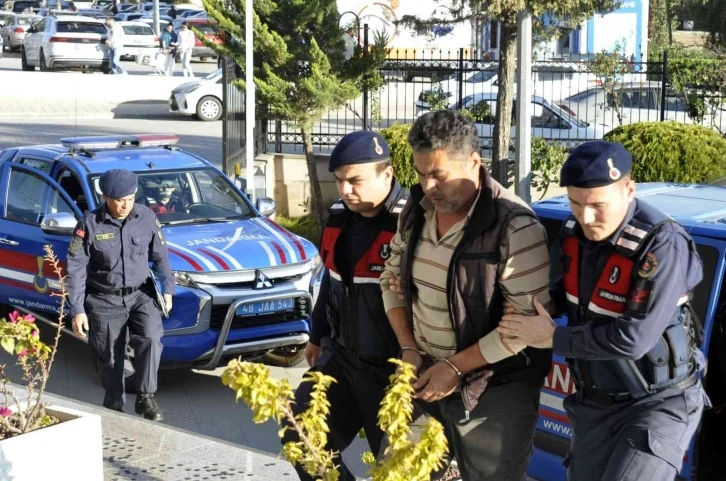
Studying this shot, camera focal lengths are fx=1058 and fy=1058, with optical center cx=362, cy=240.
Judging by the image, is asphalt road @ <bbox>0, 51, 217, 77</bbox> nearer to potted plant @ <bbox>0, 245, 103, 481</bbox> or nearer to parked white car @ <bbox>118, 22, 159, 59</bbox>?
parked white car @ <bbox>118, 22, 159, 59</bbox>

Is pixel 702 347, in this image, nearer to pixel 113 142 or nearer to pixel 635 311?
pixel 635 311

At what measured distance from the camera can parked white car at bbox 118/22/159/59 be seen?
36.2m

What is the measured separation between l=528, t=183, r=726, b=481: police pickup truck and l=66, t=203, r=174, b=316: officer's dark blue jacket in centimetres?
275

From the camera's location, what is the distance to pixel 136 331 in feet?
22.3

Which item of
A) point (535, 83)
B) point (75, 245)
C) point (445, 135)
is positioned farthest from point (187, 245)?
point (535, 83)

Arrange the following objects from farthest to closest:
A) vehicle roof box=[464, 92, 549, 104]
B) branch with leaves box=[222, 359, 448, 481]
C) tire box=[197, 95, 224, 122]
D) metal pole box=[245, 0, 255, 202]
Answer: tire box=[197, 95, 224, 122] → vehicle roof box=[464, 92, 549, 104] → metal pole box=[245, 0, 255, 202] → branch with leaves box=[222, 359, 448, 481]

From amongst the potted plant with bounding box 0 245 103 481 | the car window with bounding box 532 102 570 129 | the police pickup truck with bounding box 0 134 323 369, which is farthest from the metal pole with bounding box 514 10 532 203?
the potted plant with bounding box 0 245 103 481

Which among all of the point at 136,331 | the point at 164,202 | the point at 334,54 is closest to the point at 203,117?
Answer: the point at 334,54

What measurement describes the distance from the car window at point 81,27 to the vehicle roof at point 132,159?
951 inches

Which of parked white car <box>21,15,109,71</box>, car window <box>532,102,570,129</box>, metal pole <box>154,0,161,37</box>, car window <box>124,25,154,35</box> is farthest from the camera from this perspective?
metal pole <box>154,0,161,37</box>

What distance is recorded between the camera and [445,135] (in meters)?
3.55

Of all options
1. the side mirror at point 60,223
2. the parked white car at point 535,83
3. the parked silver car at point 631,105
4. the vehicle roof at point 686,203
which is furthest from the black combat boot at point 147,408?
the parked silver car at point 631,105

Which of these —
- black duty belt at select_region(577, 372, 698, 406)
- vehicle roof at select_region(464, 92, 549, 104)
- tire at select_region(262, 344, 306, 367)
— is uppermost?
vehicle roof at select_region(464, 92, 549, 104)

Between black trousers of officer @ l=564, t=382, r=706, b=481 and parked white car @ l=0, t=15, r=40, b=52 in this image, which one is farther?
parked white car @ l=0, t=15, r=40, b=52
